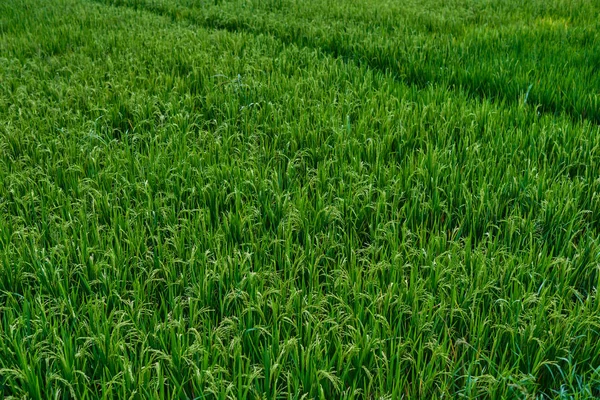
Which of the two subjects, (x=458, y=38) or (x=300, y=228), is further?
(x=458, y=38)

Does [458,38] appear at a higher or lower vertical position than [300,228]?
higher

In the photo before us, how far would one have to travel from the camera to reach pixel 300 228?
2428 mm

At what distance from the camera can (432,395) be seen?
1.58 m

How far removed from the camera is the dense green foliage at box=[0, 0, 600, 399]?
1674 mm

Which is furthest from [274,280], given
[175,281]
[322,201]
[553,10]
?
[553,10]

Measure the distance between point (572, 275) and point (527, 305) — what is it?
271mm

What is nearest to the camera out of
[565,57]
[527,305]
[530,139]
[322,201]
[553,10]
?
[527,305]

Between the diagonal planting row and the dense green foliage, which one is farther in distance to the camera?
the diagonal planting row

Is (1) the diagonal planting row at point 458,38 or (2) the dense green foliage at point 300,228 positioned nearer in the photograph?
(2) the dense green foliage at point 300,228

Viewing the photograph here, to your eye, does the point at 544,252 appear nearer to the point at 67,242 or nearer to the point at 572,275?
the point at 572,275

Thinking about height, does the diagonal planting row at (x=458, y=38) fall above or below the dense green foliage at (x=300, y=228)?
above

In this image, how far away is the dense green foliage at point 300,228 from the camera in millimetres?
1674

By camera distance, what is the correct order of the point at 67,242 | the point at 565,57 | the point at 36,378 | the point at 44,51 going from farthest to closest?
the point at 44,51 → the point at 565,57 → the point at 67,242 → the point at 36,378

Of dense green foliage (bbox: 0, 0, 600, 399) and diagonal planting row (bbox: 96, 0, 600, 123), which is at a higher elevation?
diagonal planting row (bbox: 96, 0, 600, 123)
